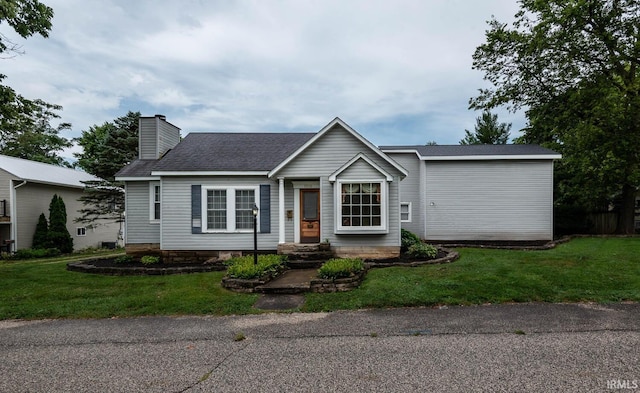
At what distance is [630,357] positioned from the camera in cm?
412

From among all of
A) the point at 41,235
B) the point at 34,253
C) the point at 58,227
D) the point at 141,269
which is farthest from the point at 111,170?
the point at 141,269

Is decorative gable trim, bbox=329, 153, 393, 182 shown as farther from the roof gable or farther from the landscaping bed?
the landscaping bed

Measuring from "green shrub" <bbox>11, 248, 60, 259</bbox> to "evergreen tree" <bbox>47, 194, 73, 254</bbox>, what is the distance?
107 centimetres

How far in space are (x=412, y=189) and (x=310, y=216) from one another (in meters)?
7.07

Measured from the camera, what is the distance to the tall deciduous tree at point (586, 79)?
16516mm

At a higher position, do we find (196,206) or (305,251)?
(196,206)

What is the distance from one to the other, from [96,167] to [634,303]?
28616mm

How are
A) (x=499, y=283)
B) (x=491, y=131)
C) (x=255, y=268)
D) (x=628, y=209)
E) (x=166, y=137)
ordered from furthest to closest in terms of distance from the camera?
(x=491, y=131), (x=628, y=209), (x=166, y=137), (x=255, y=268), (x=499, y=283)

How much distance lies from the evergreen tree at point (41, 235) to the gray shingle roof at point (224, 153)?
39.7 ft

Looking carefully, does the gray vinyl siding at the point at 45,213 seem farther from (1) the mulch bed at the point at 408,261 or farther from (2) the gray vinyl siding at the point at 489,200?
(2) the gray vinyl siding at the point at 489,200

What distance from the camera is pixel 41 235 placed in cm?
2064

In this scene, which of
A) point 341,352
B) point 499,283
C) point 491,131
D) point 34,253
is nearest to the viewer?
point 341,352

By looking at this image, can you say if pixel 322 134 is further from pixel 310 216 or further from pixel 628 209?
pixel 628 209

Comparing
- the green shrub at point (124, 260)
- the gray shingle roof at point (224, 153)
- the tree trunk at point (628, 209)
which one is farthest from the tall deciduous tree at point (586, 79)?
the green shrub at point (124, 260)
